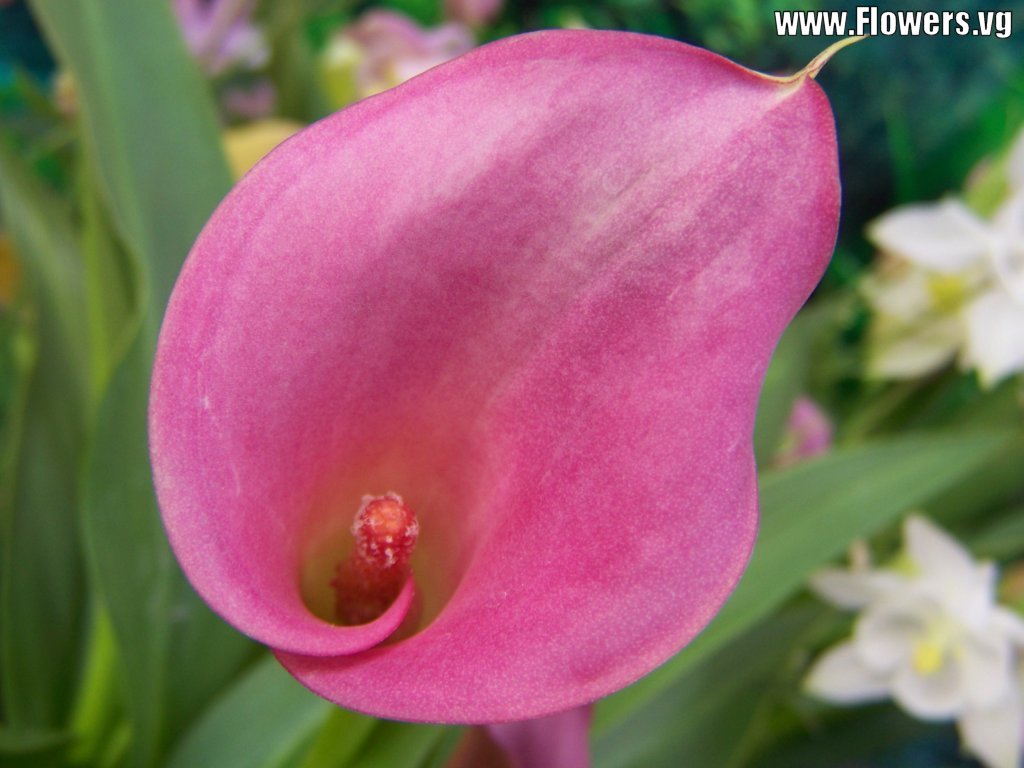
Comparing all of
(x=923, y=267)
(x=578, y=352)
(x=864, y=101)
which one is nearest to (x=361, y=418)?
(x=578, y=352)

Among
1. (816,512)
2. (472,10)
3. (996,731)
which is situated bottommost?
(996,731)

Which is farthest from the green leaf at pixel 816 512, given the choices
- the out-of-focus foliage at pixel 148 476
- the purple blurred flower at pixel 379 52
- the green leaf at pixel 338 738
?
the purple blurred flower at pixel 379 52

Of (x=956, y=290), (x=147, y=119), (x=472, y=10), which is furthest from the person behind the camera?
(x=472, y=10)

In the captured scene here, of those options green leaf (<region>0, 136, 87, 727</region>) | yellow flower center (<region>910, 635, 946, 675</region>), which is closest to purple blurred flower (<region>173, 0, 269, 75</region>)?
green leaf (<region>0, 136, 87, 727</region>)

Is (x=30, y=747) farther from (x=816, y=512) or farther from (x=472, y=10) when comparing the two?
(x=472, y=10)

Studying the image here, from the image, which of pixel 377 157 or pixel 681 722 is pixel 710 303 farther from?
pixel 681 722

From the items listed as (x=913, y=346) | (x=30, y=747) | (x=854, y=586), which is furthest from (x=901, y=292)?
(x=30, y=747)

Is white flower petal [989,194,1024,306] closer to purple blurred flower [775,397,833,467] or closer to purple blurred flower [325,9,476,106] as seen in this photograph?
purple blurred flower [775,397,833,467]
